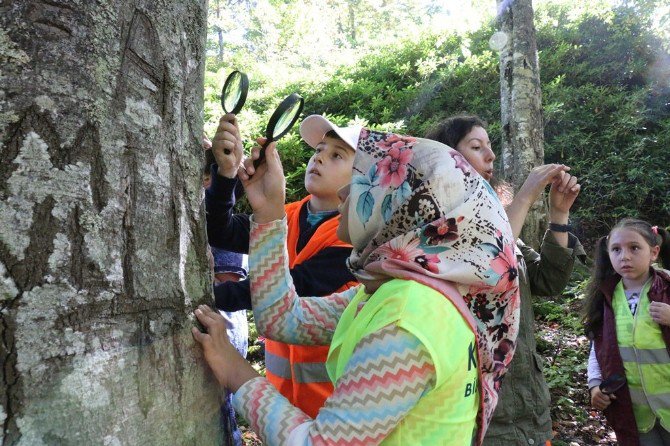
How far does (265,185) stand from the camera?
1571mm

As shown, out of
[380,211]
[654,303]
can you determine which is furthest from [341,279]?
[654,303]

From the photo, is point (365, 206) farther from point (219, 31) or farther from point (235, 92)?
point (219, 31)

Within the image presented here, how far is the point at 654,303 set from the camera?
296 cm

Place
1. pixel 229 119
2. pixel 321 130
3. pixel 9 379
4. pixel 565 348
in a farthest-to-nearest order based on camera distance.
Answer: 1. pixel 565 348
2. pixel 321 130
3. pixel 229 119
4. pixel 9 379

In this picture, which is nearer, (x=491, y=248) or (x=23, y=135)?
(x=23, y=135)

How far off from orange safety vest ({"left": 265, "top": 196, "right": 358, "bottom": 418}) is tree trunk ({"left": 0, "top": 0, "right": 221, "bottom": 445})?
658 mm

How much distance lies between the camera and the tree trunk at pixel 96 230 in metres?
0.90

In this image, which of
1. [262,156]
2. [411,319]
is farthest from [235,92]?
[411,319]

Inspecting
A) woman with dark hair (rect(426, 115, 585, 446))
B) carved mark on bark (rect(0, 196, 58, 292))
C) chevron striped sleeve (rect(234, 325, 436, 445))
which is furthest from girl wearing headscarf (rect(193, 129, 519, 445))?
woman with dark hair (rect(426, 115, 585, 446))

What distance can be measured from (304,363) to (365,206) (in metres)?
0.83

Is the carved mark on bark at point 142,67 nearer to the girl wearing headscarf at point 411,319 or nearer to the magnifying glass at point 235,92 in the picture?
the magnifying glass at point 235,92

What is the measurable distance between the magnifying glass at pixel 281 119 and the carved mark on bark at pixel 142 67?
1.46 ft

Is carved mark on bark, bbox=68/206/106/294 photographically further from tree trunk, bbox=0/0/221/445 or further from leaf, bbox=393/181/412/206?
leaf, bbox=393/181/412/206

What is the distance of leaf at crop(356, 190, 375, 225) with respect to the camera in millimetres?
1305
